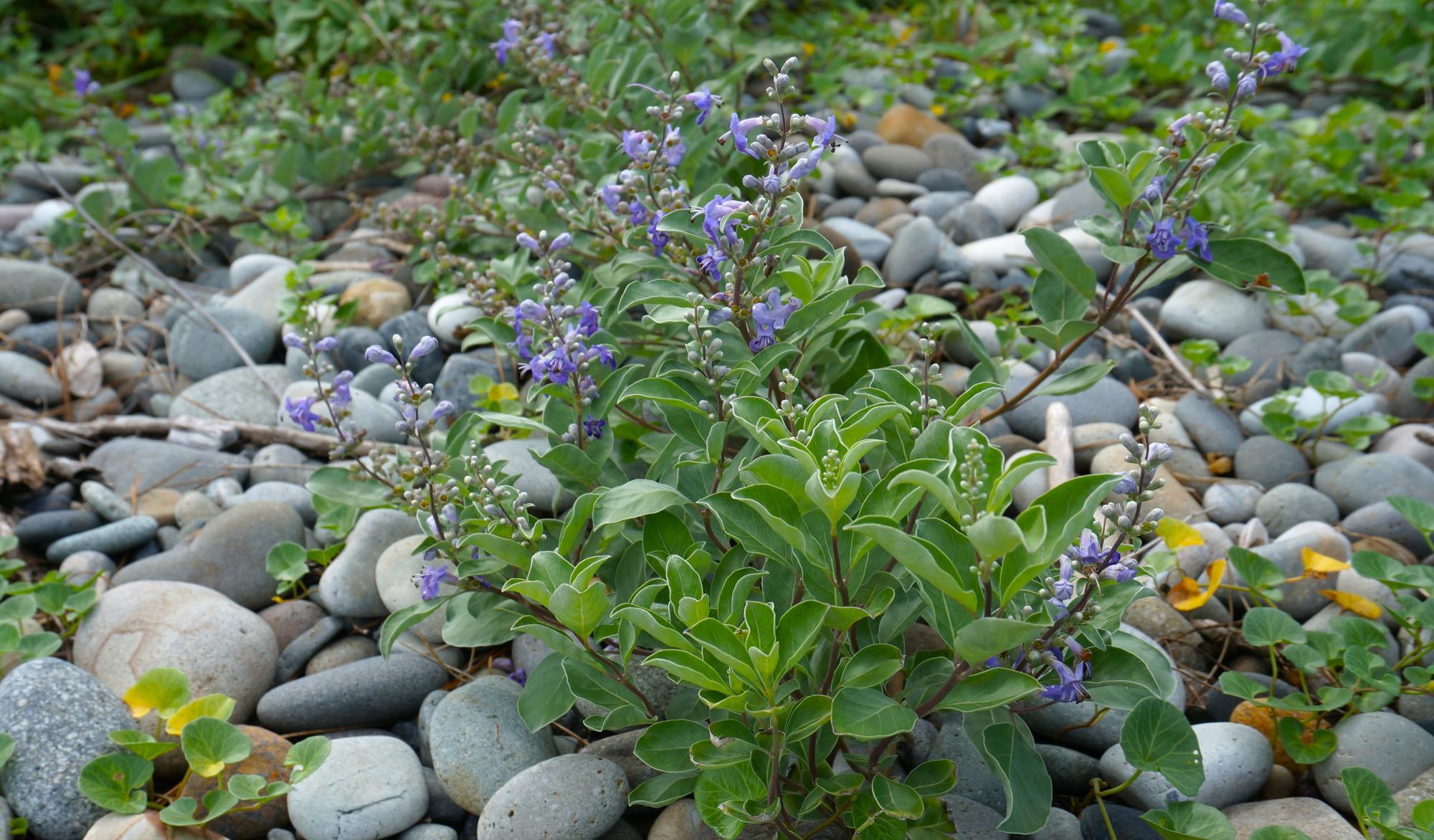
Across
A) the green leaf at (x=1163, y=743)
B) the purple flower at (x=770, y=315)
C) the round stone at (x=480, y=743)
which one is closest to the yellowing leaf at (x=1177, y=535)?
the green leaf at (x=1163, y=743)

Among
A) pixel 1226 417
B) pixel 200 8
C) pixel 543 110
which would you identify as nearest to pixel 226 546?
pixel 543 110

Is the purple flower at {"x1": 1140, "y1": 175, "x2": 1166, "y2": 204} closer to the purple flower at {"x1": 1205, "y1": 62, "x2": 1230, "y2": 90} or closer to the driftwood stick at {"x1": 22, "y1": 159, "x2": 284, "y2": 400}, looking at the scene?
the purple flower at {"x1": 1205, "y1": 62, "x2": 1230, "y2": 90}

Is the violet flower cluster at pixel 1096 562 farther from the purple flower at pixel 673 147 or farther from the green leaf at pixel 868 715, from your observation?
the purple flower at pixel 673 147

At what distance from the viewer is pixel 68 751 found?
2.14m

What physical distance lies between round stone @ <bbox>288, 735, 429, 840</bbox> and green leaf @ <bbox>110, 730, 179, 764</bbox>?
0.27 meters

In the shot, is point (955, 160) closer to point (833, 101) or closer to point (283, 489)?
point (833, 101)

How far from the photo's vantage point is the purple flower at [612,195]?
2408 mm

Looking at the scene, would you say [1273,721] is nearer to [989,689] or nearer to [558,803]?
[989,689]

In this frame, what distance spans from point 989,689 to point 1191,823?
0.50 metres

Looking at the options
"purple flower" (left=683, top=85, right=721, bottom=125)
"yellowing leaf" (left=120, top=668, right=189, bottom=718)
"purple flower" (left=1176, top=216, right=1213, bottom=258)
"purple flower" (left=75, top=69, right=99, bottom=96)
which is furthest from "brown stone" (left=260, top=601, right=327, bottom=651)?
"purple flower" (left=75, top=69, right=99, bottom=96)

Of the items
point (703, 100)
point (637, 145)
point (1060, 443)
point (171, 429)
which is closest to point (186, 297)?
point (171, 429)

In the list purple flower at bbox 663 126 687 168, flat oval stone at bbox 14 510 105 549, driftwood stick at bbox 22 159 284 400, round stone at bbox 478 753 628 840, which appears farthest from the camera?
driftwood stick at bbox 22 159 284 400

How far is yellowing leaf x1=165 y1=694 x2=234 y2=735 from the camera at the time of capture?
218 cm

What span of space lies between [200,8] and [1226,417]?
5.35 meters
